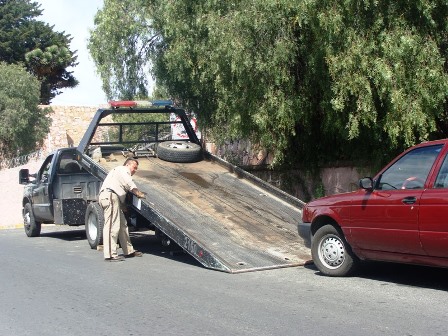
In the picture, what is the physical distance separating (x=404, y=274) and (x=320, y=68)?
15.2 feet

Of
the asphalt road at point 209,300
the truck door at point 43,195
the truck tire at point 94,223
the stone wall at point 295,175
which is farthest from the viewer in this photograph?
the stone wall at point 295,175

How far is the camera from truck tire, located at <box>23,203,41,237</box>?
16.0m

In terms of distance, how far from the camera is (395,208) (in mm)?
8320

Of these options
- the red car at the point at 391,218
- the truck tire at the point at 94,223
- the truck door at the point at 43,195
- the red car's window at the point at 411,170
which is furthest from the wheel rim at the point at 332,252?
the truck door at the point at 43,195

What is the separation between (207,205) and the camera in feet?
38.4

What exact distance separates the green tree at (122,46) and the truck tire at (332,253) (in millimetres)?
10388

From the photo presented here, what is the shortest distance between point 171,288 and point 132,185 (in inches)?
111

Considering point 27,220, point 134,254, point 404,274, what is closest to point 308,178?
point 134,254

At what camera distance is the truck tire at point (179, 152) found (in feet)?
46.0

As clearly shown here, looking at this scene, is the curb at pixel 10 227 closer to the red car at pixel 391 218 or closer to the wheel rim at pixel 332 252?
the red car at pixel 391 218

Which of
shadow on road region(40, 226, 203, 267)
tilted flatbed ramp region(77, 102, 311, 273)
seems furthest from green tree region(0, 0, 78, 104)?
tilted flatbed ramp region(77, 102, 311, 273)

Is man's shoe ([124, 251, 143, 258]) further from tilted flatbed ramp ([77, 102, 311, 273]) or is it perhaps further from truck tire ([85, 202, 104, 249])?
truck tire ([85, 202, 104, 249])

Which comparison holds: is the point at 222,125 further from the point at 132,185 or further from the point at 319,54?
the point at 132,185

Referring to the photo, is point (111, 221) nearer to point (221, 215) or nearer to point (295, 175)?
point (221, 215)
